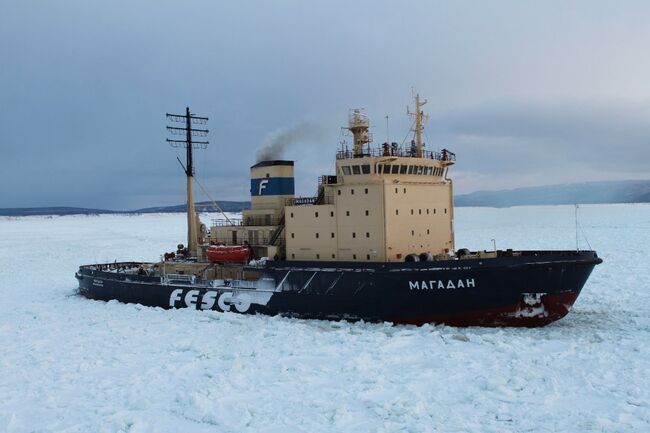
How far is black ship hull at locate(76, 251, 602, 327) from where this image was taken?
473 inches

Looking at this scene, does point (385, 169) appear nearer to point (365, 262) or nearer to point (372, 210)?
point (372, 210)

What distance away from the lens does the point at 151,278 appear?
54.4ft

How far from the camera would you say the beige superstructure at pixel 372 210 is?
13.5 meters

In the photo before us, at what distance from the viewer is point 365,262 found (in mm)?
12781

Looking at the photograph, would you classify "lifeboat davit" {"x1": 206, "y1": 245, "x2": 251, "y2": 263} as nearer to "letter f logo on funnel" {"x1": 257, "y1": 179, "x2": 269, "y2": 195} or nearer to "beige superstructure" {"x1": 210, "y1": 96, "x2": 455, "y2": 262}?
"beige superstructure" {"x1": 210, "y1": 96, "x2": 455, "y2": 262}

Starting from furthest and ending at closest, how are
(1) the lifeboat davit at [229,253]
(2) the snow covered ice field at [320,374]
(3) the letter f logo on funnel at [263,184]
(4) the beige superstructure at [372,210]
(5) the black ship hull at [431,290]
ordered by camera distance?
(3) the letter f logo on funnel at [263,184] < (1) the lifeboat davit at [229,253] < (4) the beige superstructure at [372,210] < (5) the black ship hull at [431,290] < (2) the snow covered ice field at [320,374]

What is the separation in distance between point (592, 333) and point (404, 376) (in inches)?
199

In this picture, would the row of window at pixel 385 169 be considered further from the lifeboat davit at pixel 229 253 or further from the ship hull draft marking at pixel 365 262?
the lifeboat davit at pixel 229 253

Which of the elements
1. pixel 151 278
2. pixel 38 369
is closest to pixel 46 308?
pixel 151 278

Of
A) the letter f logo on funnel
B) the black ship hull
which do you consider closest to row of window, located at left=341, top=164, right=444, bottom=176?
the black ship hull

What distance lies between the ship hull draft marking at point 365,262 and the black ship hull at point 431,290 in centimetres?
3

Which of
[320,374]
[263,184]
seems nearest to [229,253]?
[263,184]

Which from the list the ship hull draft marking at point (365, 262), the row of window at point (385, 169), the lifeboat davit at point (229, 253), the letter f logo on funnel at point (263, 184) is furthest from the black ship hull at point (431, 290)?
the letter f logo on funnel at point (263, 184)

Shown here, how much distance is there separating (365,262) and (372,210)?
1.52 m
